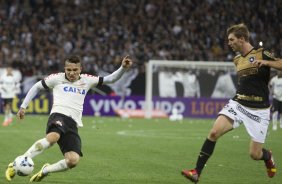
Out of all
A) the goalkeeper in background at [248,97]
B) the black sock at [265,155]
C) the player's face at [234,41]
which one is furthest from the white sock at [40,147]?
the black sock at [265,155]

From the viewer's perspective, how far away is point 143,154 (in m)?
17.0

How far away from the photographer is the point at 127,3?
129 feet

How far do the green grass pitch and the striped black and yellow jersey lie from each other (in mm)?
1446

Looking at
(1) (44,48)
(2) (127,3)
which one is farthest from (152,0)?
(1) (44,48)

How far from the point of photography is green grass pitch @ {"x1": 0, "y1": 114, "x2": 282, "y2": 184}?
12492 mm

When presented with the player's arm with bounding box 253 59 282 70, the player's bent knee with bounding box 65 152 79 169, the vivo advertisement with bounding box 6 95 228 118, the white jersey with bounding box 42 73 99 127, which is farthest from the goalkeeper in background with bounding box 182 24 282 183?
the vivo advertisement with bounding box 6 95 228 118

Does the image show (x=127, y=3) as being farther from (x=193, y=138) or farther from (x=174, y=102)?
(x=193, y=138)

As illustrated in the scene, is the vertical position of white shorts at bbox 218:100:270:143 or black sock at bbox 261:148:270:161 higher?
white shorts at bbox 218:100:270:143

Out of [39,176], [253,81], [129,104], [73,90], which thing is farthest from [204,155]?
[129,104]

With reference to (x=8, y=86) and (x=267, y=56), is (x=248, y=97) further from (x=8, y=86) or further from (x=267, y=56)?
(x=8, y=86)

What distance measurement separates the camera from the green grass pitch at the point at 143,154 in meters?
12.5

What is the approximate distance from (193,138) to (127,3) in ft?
59.1

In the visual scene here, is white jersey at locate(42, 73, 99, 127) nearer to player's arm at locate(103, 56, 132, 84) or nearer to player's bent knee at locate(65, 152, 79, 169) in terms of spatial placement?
player's arm at locate(103, 56, 132, 84)

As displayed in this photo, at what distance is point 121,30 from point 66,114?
87.1 ft
